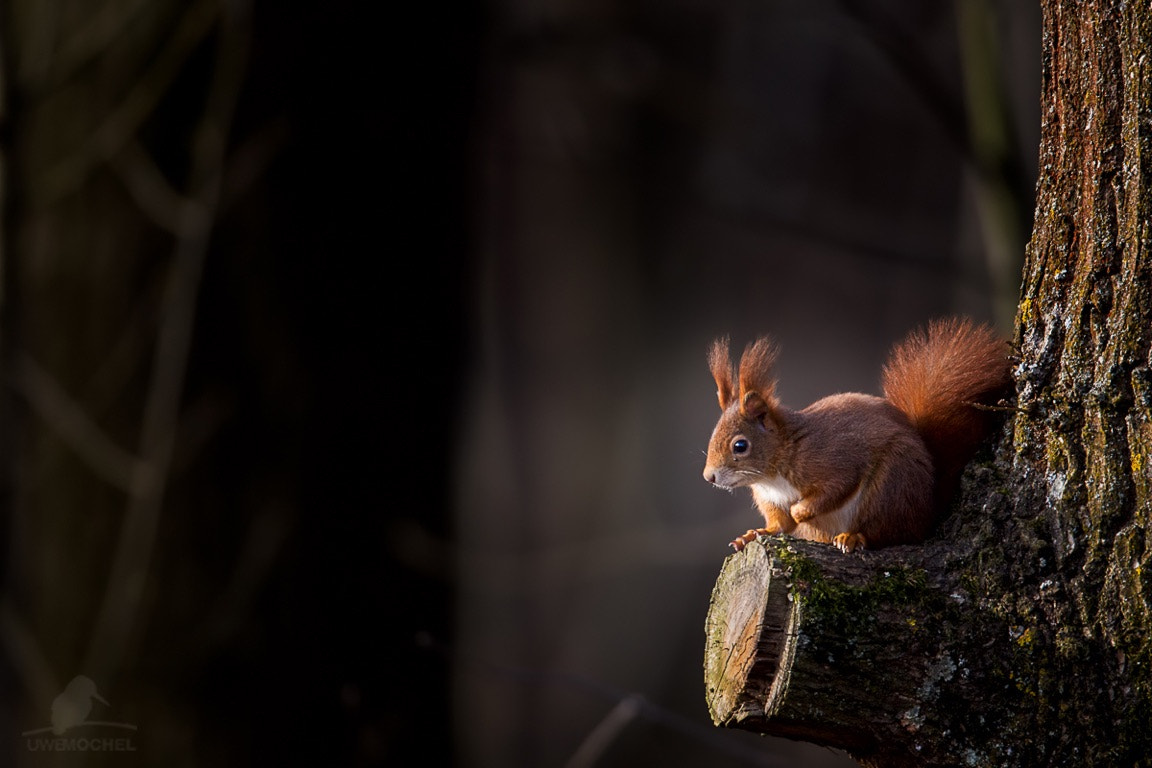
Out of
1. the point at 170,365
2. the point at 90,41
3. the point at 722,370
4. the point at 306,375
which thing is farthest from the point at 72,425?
the point at 722,370

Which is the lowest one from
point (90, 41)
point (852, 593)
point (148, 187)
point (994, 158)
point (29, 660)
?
point (29, 660)

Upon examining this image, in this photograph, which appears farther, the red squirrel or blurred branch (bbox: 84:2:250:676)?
blurred branch (bbox: 84:2:250:676)

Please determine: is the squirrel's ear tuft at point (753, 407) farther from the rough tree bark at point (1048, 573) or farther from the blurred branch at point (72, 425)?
the blurred branch at point (72, 425)

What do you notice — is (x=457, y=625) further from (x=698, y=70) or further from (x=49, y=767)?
(x=698, y=70)

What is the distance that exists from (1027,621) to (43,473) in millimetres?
2186

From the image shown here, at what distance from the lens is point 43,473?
8.33ft

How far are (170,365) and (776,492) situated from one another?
150cm

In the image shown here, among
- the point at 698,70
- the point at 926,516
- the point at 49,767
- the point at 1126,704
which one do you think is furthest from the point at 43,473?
the point at 698,70

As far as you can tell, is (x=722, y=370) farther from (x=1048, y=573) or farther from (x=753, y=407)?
(x=1048, y=573)

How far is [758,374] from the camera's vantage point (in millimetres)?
1536

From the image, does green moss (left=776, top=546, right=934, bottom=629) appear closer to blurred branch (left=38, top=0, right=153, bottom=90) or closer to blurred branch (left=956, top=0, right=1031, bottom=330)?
blurred branch (left=956, top=0, right=1031, bottom=330)

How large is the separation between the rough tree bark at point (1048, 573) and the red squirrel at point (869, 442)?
0.06 metres

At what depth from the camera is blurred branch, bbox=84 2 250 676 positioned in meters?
2.40

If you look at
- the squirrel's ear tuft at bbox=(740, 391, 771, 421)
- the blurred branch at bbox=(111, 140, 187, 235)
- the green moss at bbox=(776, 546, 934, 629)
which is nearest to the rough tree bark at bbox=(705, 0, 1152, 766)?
the green moss at bbox=(776, 546, 934, 629)
